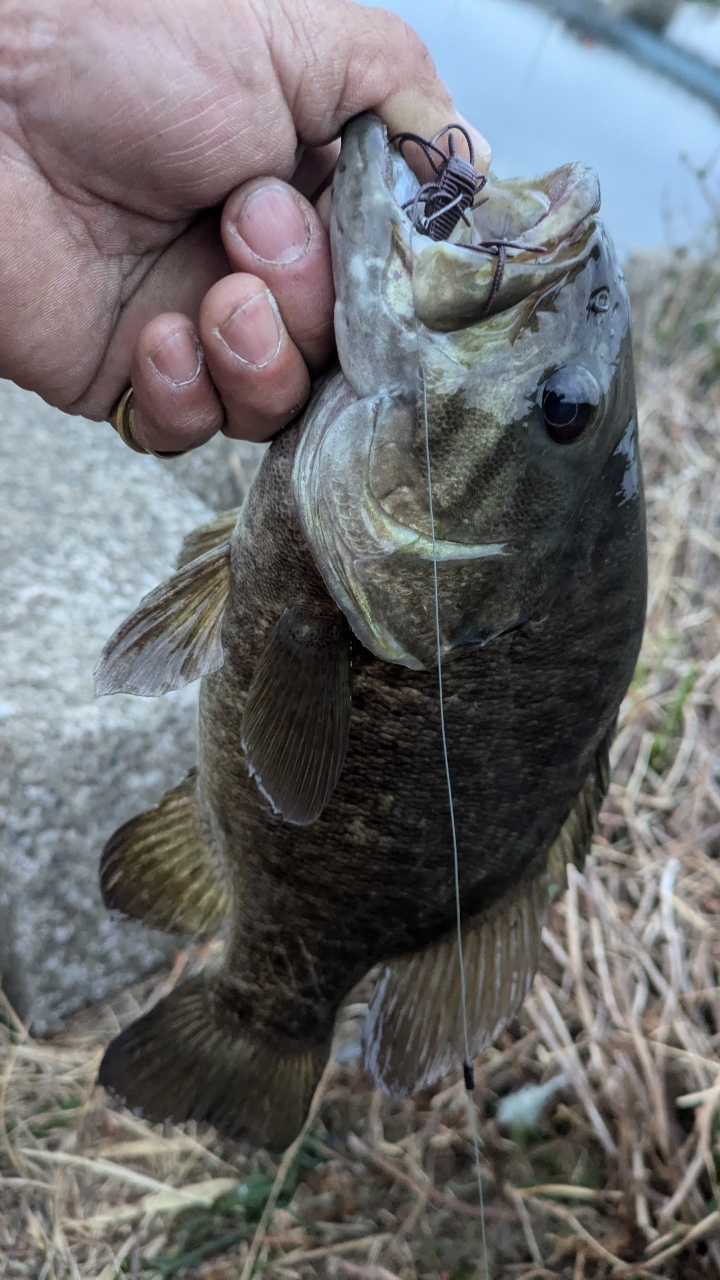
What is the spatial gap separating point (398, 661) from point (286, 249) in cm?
60

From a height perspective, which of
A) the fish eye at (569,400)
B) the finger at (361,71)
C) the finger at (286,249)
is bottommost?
the finger at (286,249)

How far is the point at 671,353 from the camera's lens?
470cm

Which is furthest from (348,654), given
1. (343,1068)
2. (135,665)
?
(343,1068)

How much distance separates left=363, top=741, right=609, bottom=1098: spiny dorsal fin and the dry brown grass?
897 mm

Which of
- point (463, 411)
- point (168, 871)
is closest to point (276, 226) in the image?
point (463, 411)

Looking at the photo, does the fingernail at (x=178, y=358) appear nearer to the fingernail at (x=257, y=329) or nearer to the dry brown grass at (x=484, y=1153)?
the fingernail at (x=257, y=329)

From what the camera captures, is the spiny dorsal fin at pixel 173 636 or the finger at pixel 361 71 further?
the spiny dorsal fin at pixel 173 636

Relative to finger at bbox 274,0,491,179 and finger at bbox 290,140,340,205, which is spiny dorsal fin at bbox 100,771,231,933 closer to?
finger at bbox 290,140,340,205

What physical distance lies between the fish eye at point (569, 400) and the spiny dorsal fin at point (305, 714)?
1.39 ft

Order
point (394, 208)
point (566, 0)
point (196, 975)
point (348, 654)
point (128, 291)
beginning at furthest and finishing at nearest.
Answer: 1. point (566, 0)
2. point (196, 975)
3. point (128, 291)
4. point (348, 654)
5. point (394, 208)

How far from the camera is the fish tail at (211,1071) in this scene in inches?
70.4

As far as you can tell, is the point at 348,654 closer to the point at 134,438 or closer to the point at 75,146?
the point at 134,438

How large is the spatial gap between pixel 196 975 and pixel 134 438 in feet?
3.59

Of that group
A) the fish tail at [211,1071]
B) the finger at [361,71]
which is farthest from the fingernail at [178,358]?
the fish tail at [211,1071]
